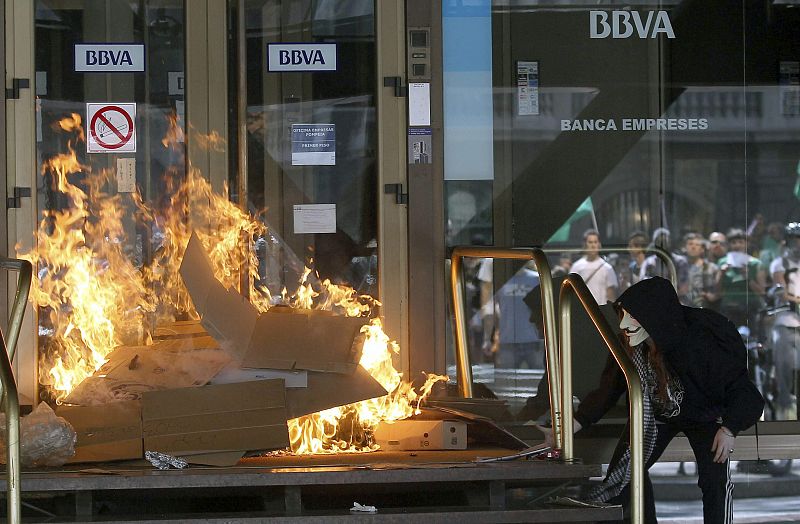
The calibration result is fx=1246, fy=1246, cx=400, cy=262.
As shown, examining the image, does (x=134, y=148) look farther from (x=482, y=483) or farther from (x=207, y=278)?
(x=482, y=483)

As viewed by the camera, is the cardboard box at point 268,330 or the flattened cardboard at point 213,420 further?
the cardboard box at point 268,330

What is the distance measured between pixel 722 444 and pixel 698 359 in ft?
1.29

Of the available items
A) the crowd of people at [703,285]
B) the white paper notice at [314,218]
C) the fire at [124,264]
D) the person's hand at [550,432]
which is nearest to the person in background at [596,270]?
the crowd of people at [703,285]

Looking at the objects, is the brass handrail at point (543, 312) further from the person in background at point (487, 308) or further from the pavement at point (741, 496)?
the pavement at point (741, 496)

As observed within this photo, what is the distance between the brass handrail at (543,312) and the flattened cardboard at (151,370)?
134cm

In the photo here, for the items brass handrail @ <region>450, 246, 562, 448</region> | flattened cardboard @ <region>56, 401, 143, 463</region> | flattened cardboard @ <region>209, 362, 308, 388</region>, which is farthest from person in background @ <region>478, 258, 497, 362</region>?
flattened cardboard @ <region>56, 401, 143, 463</region>

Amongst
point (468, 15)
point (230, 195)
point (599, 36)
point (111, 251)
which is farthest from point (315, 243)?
point (599, 36)

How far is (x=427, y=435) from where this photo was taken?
5.96 m

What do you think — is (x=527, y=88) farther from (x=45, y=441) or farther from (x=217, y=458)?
(x=45, y=441)

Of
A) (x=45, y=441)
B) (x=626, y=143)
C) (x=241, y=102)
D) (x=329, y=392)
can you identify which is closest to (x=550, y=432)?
(x=329, y=392)

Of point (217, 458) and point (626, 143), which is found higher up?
point (626, 143)

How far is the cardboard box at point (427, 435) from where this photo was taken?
19.5 feet

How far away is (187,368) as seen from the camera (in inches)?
242

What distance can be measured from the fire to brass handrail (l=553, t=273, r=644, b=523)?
1.35 metres
